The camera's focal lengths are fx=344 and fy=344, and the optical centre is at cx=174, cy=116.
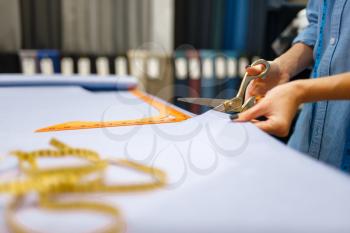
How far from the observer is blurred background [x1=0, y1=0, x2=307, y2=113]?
2.45 meters

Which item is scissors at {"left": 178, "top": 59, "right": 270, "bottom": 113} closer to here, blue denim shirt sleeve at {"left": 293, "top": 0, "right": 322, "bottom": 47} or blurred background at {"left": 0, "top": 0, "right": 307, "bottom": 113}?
blue denim shirt sleeve at {"left": 293, "top": 0, "right": 322, "bottom": 47}

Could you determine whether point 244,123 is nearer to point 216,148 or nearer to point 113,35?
point 216,148

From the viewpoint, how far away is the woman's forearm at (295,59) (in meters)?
0.87

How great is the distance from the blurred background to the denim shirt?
1.52m

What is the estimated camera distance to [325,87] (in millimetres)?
594

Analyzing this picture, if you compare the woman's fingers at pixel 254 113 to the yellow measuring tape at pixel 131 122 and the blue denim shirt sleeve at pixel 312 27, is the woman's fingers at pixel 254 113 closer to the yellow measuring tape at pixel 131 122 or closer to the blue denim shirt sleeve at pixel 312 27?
the yellow measuring tape at pixel 131 122

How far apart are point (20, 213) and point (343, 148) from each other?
2.45 feet

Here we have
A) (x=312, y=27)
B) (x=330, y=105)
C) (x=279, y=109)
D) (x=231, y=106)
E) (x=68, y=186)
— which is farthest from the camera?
(x=312, y=27)

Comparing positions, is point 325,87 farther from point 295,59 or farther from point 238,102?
point 295,59

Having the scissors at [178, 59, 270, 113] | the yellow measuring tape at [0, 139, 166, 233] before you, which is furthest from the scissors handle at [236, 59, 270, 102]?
the yellow measuring tape at [0, 139, 166, 233]

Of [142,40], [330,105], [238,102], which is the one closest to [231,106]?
[238,102]

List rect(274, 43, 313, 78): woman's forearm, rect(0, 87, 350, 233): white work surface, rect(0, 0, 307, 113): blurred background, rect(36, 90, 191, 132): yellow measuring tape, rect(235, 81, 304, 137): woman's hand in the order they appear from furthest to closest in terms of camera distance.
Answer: rect(0, 0, 307, 113): blurred background → rect(274, 43, 313, 78): woman's forearm → rect(36, 90, 191, 132): yellow measuring tape → rect(235, 81, 304, 137): woman's hand → rect(0, 87, 350, 233): white work surface

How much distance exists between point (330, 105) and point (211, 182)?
0.57m

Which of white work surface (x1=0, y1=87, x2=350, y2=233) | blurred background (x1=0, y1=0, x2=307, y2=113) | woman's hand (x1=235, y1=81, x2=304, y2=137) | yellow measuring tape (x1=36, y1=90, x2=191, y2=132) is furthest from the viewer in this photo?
blurred background (x1=0, y1=0, x2=307, y2=113)
